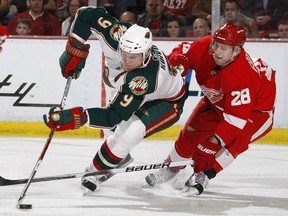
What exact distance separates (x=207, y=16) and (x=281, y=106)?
0.87 m

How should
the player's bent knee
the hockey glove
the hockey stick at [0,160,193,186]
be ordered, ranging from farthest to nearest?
the hockey glove
the player's bent knee
the hockey stick at [0,160,193,186]

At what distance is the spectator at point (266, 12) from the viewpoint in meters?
6.70

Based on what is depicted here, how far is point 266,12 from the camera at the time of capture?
672 cm

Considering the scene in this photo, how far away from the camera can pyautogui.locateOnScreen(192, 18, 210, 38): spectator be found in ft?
22.1

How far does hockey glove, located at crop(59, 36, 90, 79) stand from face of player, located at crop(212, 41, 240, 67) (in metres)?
0.78

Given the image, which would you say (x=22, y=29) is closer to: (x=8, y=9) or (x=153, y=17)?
(x=8, y=9)

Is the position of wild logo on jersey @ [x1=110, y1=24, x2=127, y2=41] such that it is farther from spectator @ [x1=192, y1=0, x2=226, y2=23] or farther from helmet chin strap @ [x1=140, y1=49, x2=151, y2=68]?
spectator @ [x1=192, y1=0, x2=226, y2=23]

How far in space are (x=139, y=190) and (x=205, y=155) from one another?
Answer: 0.41m

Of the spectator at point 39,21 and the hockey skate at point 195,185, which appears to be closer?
the hockey skate at point 195,185

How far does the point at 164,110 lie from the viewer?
4641mm

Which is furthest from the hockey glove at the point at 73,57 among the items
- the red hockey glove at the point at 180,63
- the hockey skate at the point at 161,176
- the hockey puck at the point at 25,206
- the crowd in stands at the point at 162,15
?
the crowd in stands at the point at 162,15

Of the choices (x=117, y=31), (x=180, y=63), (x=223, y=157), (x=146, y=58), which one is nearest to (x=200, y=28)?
(x=180, y=63)

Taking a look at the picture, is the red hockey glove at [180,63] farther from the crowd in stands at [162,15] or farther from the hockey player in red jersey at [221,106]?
the crowd in stands at [162,15]

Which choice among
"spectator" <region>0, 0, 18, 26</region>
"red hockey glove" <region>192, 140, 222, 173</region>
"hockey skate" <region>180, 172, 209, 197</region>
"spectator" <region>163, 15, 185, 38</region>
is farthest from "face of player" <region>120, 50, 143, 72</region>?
"spectator" <region>0, 0, 18, 26</region>
